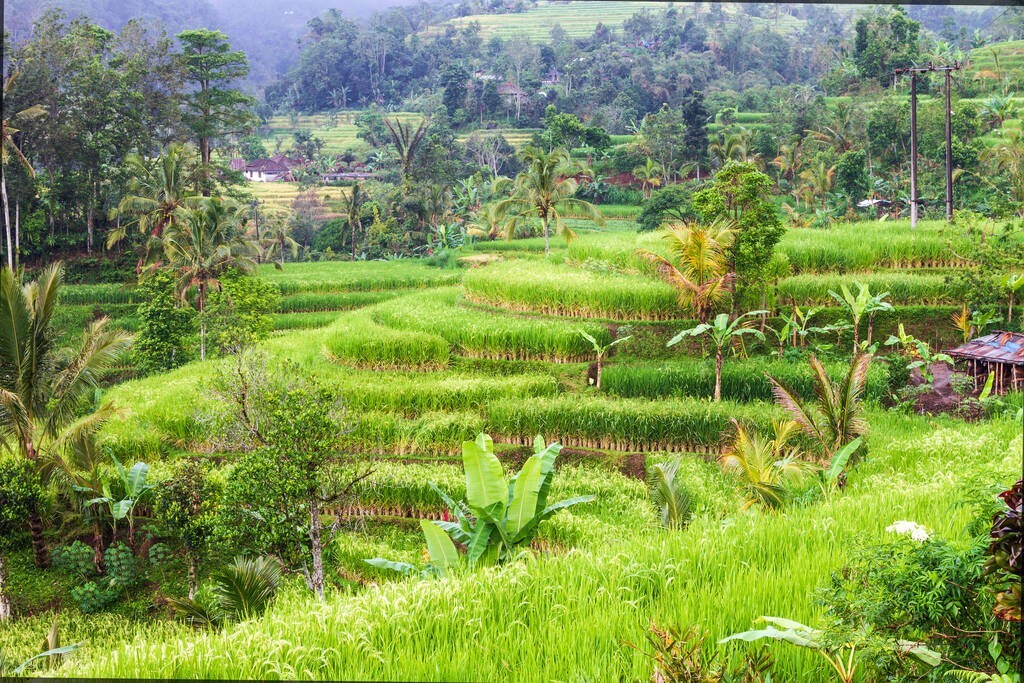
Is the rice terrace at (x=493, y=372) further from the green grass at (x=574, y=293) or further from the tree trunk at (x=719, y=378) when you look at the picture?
the tree trunk at (x=719, y=378)

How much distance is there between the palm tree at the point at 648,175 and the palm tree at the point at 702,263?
35.0 feet

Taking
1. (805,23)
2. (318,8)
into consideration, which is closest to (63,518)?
(318,8)

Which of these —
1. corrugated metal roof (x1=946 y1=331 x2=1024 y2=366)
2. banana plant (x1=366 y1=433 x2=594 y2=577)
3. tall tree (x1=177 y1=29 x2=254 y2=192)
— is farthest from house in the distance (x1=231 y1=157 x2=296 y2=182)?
banana plant (x1=366 y1=433 x2=594 y2=577)

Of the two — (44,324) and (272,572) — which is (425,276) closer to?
(44,324)

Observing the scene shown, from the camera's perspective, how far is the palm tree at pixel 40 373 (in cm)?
594

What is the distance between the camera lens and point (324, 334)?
10773 millimetres

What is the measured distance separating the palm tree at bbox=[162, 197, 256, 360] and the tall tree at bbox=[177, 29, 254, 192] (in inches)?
180

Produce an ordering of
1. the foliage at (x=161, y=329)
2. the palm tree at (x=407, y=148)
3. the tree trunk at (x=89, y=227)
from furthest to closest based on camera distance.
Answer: the palm tree at (x=407, y=148) < the tree trunk at (x=89, y=227) < the foliage at (x=161, y=329)

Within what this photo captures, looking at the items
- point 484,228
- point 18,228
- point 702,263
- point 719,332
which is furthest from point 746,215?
point 18,228

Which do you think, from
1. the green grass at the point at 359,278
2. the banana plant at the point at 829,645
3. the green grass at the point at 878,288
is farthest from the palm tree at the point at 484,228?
the banana plant at the point at 829,645

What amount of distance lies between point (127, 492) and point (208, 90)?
1278cm

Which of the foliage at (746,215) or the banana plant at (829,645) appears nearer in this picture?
the banana plant at (829,645)

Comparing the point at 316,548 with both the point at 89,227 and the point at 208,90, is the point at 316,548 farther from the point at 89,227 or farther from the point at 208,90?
the point at 208,90

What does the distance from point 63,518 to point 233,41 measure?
17.8 meters
